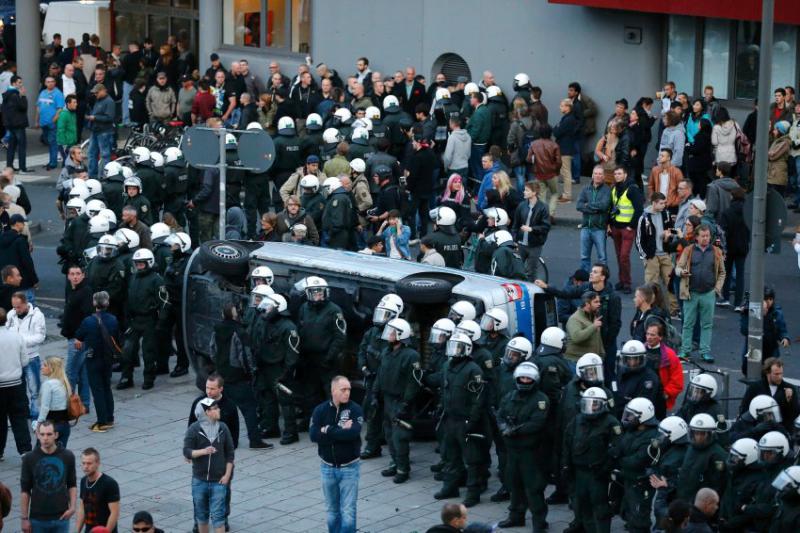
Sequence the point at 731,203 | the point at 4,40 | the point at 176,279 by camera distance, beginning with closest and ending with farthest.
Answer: the point at 176,279 → the point at 731,203 → the point at 4,40

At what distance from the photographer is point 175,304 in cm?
1788

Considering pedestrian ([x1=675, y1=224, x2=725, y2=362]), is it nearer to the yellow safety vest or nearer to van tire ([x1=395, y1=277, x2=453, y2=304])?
the yellow safety vest

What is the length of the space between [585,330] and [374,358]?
211cm

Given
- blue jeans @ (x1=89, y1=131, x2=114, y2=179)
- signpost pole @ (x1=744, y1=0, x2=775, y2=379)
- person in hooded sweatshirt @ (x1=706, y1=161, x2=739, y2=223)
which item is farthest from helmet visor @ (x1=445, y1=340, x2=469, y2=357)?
blue jeans @ (x1=89, y1=131, x2=114, y2=179)

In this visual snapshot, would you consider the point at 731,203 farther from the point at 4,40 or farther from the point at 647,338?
the point at 4,40

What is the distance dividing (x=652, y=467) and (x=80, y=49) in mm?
23814

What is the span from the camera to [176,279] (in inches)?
701

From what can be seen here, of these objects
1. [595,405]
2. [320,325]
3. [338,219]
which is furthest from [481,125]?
[595,405]

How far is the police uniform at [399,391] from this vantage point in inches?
585

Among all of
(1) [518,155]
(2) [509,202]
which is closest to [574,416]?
(2) [509,202]

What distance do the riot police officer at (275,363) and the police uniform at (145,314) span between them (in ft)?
6.63

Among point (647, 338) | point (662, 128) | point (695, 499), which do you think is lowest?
point (695, 499)

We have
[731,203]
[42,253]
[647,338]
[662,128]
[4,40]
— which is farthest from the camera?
[4,40]

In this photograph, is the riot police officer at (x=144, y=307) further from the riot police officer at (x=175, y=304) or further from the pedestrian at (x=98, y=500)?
the pedestrian at (x=98, y=500)
